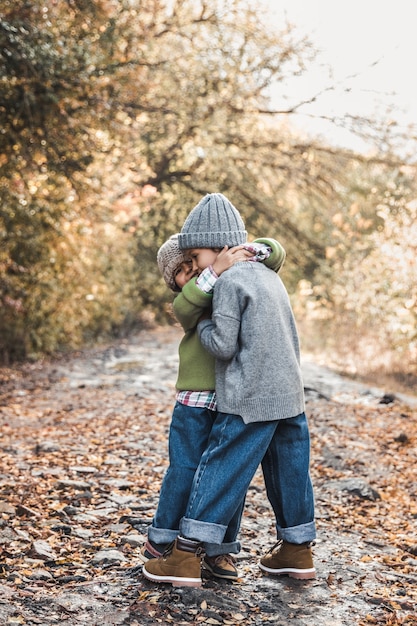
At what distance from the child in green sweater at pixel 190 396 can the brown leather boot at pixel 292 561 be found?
8.4 inches

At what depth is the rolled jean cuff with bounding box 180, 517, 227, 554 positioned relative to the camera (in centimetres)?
301

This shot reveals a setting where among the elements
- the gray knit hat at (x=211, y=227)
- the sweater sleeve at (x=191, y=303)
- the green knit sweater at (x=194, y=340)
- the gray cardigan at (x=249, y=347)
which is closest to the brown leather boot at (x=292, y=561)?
the gray cardigan at (x=249, y=347)

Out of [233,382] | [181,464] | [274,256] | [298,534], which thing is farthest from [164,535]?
[274,256]

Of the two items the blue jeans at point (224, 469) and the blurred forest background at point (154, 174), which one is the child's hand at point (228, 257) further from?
the blurred forest background at point (154, 174)

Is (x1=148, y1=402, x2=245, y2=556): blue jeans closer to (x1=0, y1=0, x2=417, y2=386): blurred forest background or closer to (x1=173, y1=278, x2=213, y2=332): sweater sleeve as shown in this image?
(x1=173, y1=278, x2=213, y2=332): sweater sleeve

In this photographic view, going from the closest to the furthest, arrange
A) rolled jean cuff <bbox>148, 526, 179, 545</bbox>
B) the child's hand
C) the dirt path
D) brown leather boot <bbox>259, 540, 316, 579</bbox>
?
the dirt path, the child's hand, rolled jean cuff <bbox>148, 526, 179, 545</bbox>, brown leather boot <bbox>259, 540, 316, 579</bbox>

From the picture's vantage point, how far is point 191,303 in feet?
10.0

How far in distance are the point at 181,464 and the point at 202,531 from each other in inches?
10.9

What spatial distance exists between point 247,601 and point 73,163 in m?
6.35

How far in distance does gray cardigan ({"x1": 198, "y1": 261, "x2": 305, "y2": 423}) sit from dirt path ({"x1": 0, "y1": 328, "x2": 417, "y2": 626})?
0.77m

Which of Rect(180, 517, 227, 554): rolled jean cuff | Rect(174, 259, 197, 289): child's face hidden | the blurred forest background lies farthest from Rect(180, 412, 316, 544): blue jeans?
the blurred forest background

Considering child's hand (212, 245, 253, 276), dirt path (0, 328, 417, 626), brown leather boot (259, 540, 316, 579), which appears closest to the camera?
dirt path (0, 328, 417, 626)

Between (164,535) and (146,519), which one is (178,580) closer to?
(164,535)

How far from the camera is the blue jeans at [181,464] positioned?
123 inches
